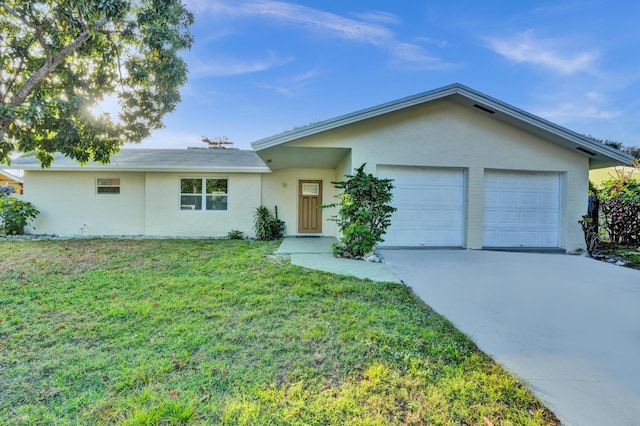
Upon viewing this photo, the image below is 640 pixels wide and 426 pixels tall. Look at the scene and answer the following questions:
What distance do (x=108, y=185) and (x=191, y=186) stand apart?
3110 mm

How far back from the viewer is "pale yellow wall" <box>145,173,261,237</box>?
32.4 ft

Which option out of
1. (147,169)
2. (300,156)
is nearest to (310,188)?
(300,156)

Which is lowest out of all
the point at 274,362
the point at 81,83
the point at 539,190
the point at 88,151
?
the point at 274,362

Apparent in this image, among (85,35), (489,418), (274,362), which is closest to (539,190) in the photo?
(489,418)

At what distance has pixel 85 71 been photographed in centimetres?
772

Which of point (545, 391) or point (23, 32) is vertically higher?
point (23, 32)

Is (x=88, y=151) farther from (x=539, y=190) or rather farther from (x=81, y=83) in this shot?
(x=539, y=190)

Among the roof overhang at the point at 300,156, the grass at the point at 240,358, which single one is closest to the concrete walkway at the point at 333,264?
the grass at the point at 240,358

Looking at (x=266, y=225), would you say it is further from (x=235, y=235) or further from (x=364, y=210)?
(x=364, y=210)

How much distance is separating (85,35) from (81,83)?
1.53 metres

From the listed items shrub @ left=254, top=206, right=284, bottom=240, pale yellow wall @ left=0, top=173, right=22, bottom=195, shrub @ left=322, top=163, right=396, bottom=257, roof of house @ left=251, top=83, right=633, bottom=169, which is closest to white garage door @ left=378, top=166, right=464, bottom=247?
shrub @ left=322, top=163, right=396, bottom=257

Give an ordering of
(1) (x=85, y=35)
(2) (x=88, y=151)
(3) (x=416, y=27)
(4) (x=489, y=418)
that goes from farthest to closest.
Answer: (3) (x=416, y=27) < (2) (x=88, y=151) < (1) (x=85, y=35) < (4) (x=489, y=418)

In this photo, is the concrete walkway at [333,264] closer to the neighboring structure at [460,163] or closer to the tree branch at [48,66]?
the neighboring structure at [460,163]

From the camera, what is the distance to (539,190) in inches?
314
